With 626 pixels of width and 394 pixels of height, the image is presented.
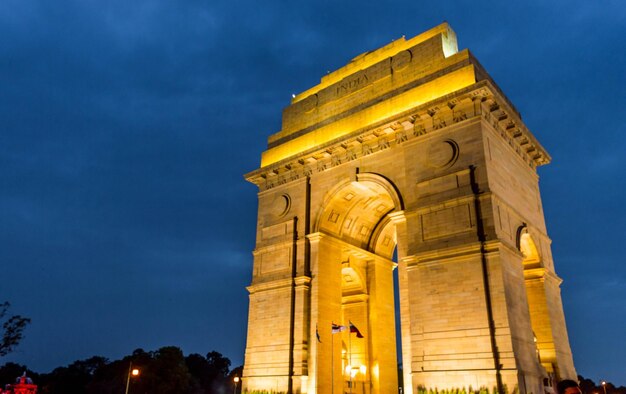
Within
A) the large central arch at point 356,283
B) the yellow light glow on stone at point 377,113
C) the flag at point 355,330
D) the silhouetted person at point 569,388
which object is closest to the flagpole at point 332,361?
the large central arch at point 356,283

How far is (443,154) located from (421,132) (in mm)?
1680

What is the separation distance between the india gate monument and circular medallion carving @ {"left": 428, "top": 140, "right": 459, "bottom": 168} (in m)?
0.07

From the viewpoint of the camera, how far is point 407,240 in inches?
853

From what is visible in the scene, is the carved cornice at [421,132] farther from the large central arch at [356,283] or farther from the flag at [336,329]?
the flag at [336,329]

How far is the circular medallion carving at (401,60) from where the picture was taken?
1028 inches

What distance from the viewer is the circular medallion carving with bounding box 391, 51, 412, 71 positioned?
2611 cm

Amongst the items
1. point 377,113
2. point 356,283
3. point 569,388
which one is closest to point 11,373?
point 356,283

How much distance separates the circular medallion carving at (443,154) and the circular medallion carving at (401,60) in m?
5.87

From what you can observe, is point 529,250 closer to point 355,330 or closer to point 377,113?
point 355,330

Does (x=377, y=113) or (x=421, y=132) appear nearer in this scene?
(x=421, y=132)

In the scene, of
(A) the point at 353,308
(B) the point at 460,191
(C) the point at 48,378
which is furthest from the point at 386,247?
(C) the point at 48,378

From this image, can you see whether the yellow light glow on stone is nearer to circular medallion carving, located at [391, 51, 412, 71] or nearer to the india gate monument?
the india gate monument

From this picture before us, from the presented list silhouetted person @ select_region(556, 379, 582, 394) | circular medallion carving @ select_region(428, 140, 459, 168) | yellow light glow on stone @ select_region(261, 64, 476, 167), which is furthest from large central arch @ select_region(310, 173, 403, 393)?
silhouetted person @ select_region(556, 379, 582, 394)

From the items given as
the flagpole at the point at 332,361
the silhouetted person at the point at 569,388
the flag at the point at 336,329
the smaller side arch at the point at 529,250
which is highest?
the smaller side arch at the point at 529,250
